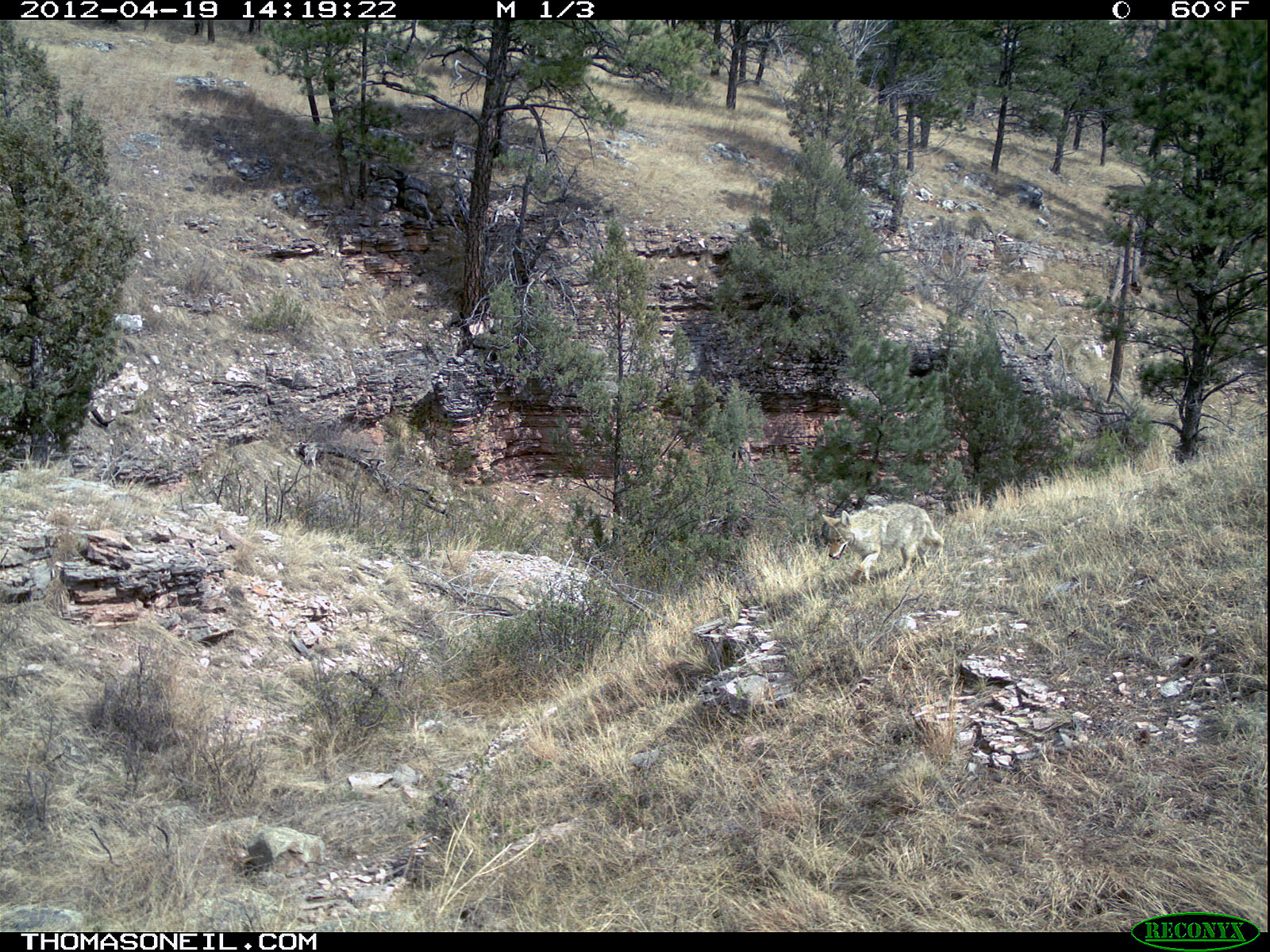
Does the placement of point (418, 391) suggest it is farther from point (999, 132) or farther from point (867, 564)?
point (999, 132)

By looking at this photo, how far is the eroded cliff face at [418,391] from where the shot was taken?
42.8 ft

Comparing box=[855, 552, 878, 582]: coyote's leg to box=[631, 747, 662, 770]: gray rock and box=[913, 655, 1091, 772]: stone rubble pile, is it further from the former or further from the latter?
box=[631, 747, 662, 770]: gray rock

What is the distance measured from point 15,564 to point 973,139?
38.4 metres

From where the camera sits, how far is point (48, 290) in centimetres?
1011

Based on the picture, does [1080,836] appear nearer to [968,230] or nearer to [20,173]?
[20,173]

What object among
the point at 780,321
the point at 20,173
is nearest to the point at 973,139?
the point at 780,321

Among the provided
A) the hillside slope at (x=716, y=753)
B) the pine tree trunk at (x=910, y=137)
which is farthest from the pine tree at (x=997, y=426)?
the pine tree trunk at (x=910, y=137)

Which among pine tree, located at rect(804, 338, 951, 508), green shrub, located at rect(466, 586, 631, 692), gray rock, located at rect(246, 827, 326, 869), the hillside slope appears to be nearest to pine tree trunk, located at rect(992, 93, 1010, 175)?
pine tree, located at rect(804, 338, 951, 508)

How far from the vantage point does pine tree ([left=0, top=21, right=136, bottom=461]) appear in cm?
970

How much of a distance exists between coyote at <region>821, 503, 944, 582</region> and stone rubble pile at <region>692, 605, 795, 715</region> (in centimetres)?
77

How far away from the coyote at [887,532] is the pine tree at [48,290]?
10.2 m

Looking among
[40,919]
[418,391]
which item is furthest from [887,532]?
[418,391]

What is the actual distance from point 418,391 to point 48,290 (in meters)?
7.02

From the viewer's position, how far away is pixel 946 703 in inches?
136
